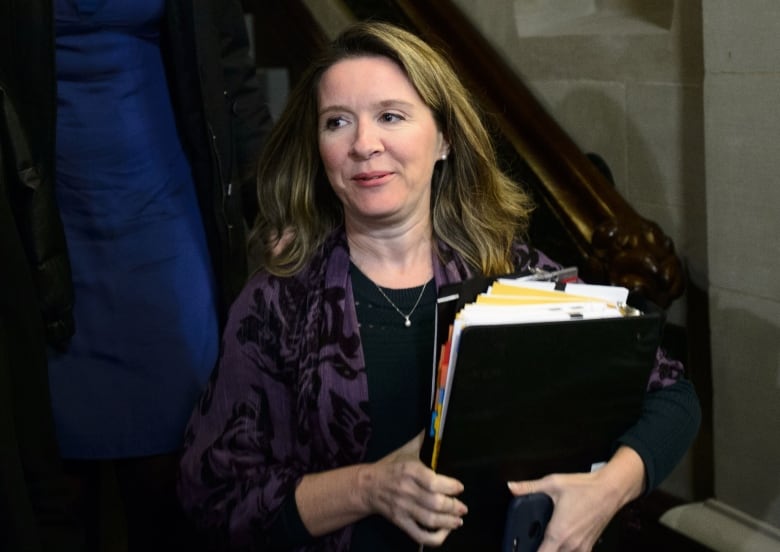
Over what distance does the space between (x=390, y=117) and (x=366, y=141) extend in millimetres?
80

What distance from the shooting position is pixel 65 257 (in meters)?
1.86

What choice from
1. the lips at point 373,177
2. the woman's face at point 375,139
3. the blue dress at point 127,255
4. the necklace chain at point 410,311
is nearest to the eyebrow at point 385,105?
the woman's face at point 375,139

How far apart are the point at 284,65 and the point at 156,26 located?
218 cm

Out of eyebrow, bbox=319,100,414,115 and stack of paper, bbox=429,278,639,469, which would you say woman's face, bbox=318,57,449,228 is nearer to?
eyebrow, bbox=319,100,414,115

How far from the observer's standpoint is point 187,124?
1.96 m

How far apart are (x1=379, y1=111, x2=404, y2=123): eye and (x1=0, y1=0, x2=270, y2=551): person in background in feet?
1.35

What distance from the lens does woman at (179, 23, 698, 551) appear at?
157cm

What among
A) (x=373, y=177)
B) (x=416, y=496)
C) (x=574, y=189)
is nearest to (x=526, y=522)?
(x=416, y=496)

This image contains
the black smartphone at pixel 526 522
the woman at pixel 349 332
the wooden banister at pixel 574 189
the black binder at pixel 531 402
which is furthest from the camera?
the wooden banister at pixel 574 189

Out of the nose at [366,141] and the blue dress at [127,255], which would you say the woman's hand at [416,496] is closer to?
the nose at [366,141]

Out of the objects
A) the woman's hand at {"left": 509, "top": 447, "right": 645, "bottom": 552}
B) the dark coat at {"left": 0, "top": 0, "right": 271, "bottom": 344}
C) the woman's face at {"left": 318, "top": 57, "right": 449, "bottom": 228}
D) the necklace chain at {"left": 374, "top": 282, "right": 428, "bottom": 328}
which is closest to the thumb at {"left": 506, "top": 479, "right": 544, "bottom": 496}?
the woman's hand at {"left": 509, "top": 447, "right": 645, "bottom": 552}

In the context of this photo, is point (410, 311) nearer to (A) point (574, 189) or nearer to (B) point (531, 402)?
(B) point (531, 402)

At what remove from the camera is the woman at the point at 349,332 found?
1565 millimetres

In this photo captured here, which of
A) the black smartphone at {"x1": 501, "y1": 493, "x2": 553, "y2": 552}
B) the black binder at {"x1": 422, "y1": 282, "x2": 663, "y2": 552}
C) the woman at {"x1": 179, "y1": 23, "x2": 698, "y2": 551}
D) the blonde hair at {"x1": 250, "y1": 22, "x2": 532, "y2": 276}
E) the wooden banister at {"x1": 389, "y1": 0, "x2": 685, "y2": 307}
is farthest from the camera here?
the wooden banister at {"x1": 389, "y1": 0, "x2": 685, "y2": 307}
